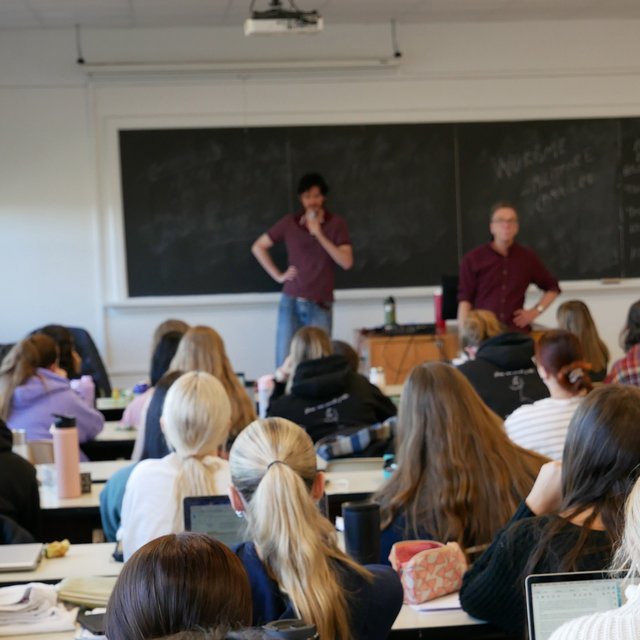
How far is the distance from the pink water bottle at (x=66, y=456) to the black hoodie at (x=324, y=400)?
3.95ft

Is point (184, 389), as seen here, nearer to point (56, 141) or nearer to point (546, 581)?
point (546, 581)

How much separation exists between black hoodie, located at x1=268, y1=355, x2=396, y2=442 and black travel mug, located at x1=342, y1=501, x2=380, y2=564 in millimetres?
2267

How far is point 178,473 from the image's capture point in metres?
3.36

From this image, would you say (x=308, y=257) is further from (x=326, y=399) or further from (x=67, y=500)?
(x=67, y=500)

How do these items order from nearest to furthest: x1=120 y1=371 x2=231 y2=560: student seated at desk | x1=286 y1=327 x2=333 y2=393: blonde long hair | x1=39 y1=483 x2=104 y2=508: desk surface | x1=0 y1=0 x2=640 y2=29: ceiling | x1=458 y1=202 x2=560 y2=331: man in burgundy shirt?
x1=120 y1=371 x2=231 y2=560: student seated at desk, x1=39 y1=483 x2=104 y2=508: desk surface, x1=286 y1=327 x2=333 y2=393: blonde long hair, x1=458 y1=202 x2=560 y2=331: man in burgundy shirt, x1=0 y1=0 x2=640 y2=29: ceiling

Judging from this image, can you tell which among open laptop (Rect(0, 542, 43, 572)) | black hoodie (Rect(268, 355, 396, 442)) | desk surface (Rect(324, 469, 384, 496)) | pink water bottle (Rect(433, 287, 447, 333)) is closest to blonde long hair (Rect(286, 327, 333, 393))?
black hoodie (Rect(268, 355, 396, 442))

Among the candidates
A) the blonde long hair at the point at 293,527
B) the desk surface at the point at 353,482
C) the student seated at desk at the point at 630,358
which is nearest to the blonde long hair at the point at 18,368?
the desk surface at the point at 353,482

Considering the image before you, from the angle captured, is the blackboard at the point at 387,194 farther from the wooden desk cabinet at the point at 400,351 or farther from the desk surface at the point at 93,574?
the desk surface at the point at 93,574

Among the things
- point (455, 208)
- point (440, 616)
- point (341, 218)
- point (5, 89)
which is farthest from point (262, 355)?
point (440, 616)

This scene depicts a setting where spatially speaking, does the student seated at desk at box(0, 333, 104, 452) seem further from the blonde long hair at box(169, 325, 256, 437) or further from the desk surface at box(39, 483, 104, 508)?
the desk surface at box(39, 483, 104, 508)

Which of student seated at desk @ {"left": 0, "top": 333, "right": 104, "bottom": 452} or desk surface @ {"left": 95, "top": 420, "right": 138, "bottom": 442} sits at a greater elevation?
student seated at desk @ {"left": 0, "top": 333, "right": 104, "bottom": 452}

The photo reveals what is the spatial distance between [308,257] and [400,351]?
3.51 ft

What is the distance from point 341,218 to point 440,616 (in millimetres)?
6109

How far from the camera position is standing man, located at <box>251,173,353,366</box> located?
27.7 feet
